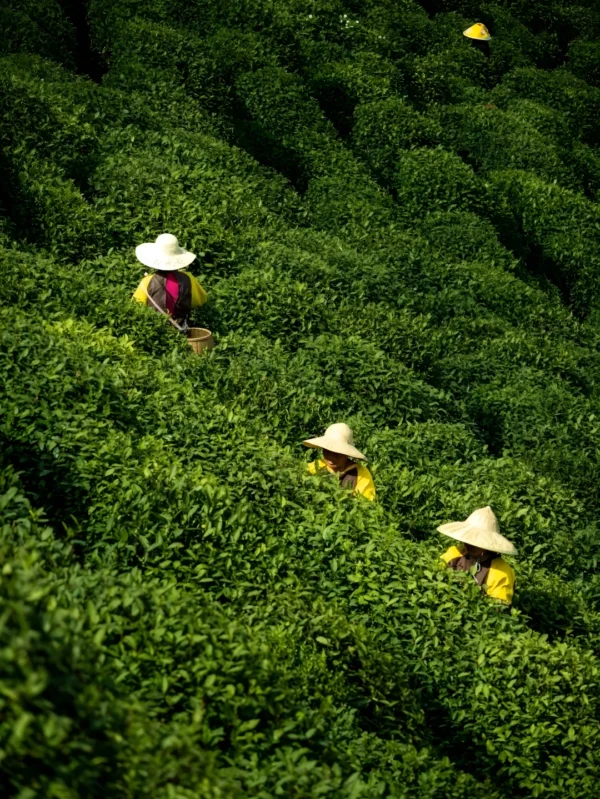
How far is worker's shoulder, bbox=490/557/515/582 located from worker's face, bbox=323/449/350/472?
138 cm

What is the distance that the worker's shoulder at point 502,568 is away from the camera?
7914 millimetres

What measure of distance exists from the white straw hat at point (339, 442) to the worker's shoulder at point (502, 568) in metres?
1.26

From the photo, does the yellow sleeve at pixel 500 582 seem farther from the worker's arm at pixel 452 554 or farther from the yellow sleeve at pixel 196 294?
the yellow sleeve at pixel 196 294

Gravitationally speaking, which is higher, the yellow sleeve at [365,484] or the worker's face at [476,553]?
the worker's face at [476,553]

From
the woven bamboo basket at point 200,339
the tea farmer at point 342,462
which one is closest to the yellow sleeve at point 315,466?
the tea farmer at point 342,462

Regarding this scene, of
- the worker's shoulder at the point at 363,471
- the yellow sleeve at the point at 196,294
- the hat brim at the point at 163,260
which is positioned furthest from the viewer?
the yellow sleeve at the point at 196,294

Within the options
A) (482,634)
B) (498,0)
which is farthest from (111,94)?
(498,0)

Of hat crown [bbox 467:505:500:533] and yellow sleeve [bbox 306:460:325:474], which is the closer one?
hat crown [bbox 467:505:500:533]

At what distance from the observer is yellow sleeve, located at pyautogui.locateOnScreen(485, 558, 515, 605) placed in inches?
308

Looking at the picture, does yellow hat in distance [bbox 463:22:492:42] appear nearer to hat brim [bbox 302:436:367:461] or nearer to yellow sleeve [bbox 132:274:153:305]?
yellow sleeve [bbox 132:274:153:305]

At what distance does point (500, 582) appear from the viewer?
310 inches

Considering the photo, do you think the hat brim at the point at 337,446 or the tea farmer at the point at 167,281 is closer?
the hat brim at the point at 337,446

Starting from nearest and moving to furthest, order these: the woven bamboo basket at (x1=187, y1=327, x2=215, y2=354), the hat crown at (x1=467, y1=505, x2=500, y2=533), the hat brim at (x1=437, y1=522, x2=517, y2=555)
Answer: the hat brim at (x1=437, y1=522, x2=517, y2=555), the hat crown at (x1=467, y1=505, x2=500, y2=533), the woven bamboo basket at (x1=187, y1=327, x2=215, y2=354)

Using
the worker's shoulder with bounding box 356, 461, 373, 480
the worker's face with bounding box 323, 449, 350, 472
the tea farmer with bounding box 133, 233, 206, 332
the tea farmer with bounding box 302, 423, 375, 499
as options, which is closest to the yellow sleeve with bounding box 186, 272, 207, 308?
the tea farmer with bounding box 133, 233, 206, 332
